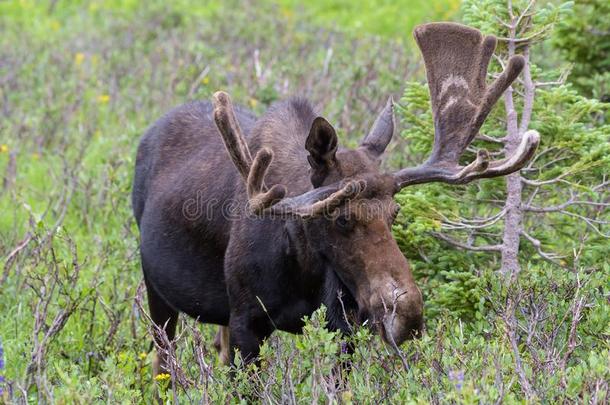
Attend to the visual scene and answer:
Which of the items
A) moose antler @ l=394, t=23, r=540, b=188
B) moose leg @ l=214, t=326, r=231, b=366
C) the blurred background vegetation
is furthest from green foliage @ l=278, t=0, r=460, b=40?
moose antler @ l=394, t=23, r=540, b=188

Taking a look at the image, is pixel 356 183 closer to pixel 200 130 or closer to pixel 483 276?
pixel 483 276

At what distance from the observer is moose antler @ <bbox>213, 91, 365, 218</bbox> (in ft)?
14.7

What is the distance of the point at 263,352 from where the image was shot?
15.1 feet

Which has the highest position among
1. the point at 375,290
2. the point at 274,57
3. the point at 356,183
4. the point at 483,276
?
the point at 356,183

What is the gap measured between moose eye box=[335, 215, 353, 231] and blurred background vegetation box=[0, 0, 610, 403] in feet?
1.42

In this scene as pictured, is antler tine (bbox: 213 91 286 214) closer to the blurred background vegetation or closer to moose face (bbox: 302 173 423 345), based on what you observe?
moose face (bbox: 302 173 423 345)

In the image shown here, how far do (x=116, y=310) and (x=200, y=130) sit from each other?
3.96ft

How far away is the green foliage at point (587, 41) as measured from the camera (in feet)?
25.1

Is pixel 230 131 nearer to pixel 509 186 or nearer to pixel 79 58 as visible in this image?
pixel 509 186

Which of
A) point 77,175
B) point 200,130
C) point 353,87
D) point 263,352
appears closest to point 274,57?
point 353,87

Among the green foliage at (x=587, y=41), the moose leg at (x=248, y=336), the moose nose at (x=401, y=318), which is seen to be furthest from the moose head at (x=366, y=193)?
the green foliage at (x=587, y=41)

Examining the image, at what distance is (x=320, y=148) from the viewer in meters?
4.73

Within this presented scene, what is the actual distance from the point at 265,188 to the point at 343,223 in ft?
1.36

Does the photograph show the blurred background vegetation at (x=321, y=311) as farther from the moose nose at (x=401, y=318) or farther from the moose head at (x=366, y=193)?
the moose head at (x=366, y=193)
